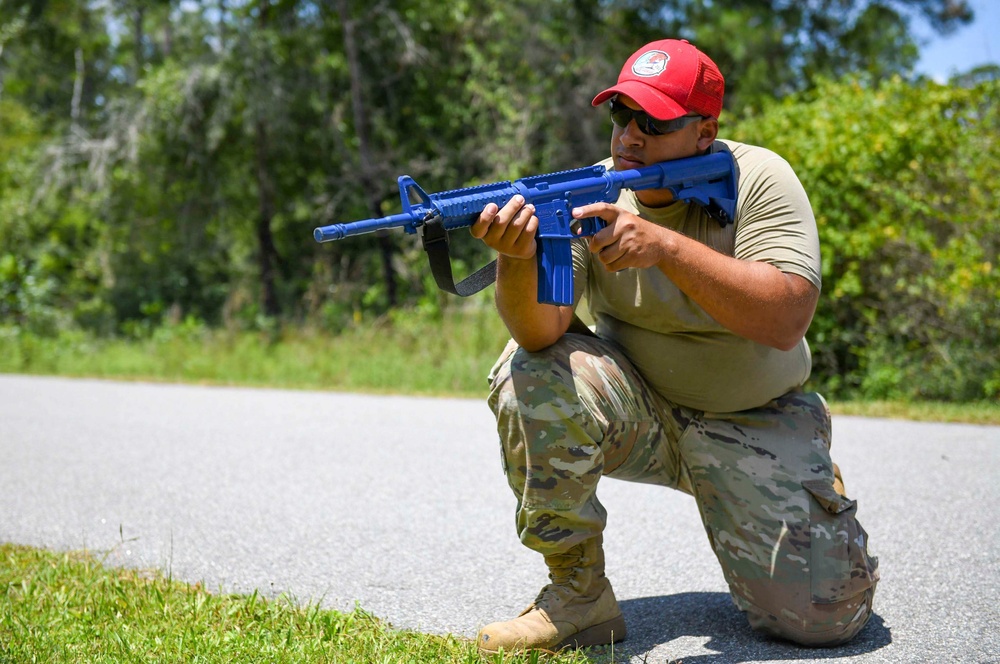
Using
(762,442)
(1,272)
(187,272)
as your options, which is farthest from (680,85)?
(187,272)

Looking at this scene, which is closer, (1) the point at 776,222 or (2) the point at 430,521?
(1) the point at 776,222

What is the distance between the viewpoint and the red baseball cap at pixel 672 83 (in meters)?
2.71

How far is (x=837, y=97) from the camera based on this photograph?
366 inches

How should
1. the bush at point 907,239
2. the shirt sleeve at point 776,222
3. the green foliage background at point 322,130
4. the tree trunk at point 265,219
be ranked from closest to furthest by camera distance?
the shirt sleeve at point 776,222 → the bush at point 907,239 → the green foliage background at point 322,130 → the tree trunk at point 265,219

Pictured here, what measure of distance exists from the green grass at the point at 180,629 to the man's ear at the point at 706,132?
4.88 ft

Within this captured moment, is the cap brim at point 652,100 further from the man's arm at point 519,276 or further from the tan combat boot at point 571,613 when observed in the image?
the tan combat boot at point 571,613

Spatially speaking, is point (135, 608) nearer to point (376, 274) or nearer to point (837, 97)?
point (837, 97)

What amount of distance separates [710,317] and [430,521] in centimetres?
194

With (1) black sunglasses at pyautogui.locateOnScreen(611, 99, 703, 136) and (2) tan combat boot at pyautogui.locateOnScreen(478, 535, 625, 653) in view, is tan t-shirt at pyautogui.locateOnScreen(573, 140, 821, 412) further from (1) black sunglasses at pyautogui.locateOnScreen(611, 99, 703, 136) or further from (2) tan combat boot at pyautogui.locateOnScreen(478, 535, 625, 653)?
(2) tan combat boot at pyautogui.locateOnScreen(478, 535, 625, 653)

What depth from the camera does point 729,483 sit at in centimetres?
275

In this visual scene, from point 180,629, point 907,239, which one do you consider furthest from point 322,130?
point 180,629

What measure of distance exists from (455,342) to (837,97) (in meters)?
4.44

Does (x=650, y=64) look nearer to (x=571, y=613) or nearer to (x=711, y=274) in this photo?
(x=711, y=274)

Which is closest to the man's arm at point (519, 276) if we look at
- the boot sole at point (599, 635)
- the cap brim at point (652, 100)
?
the cap brim at point (652, 100)
